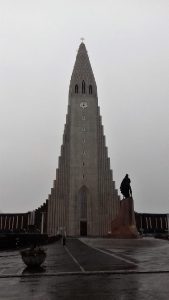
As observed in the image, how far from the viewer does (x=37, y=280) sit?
10.8 m

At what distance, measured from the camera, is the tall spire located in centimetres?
10500

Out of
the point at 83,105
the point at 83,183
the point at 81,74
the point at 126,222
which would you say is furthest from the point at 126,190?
the point at 81,74

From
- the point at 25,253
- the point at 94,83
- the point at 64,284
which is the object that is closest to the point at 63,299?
the point at 64,284

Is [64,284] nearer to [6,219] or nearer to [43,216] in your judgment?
[43,216]

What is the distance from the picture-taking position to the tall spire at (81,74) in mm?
105000

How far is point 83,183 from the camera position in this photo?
3698 inches

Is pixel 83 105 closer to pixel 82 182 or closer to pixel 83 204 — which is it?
pixel 82 182

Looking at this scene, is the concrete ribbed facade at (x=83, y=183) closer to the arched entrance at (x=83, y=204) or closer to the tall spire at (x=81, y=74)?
the arched entrance at (x=83, y=204)

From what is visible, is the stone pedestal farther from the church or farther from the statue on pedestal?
the church

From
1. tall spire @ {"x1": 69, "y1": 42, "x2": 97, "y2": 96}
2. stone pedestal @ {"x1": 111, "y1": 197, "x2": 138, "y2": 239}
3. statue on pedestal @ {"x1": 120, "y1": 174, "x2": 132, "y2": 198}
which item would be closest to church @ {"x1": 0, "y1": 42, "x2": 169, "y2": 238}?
tall spire @ {"x1": 69, "y1": 42, "x2": 97, "y2": 96}

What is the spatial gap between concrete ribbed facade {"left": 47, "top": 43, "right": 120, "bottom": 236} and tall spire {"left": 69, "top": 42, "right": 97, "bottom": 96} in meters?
5.88

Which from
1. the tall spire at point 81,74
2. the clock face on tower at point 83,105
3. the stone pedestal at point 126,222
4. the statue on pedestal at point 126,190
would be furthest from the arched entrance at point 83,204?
the stone pedestal at point 126,222

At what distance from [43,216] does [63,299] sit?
91.5 meters

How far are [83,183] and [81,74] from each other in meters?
34.1
